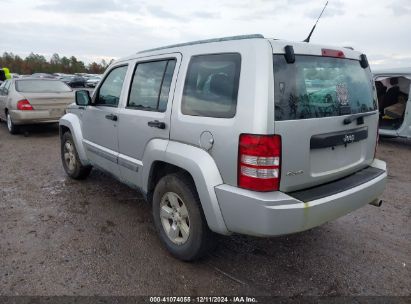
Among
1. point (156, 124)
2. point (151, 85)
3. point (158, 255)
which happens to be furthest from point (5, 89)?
point (158, 255)

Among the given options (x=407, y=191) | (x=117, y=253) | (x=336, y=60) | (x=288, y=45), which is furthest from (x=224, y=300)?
(x=407, y=191)

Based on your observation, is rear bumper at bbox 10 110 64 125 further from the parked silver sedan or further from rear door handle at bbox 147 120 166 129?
rear door handle at bbox 147 120 166 129

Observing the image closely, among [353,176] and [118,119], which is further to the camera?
[118,119]

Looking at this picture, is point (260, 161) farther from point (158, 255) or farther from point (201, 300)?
point (158, 255)

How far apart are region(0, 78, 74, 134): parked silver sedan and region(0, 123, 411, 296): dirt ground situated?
15.0 ft

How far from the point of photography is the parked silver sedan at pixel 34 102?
8.94m

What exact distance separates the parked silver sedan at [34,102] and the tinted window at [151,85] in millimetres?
6218

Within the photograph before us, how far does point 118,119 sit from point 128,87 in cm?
37

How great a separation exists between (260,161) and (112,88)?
244 centimetres

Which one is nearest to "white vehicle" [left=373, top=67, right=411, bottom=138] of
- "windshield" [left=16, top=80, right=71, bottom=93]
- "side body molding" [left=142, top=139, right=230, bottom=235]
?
"side body molding" [left=142, top=139, right=230, bottom=235]

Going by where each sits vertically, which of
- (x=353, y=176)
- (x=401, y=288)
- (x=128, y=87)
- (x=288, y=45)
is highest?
(x=288, y=45)

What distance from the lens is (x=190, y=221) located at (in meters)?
2.93

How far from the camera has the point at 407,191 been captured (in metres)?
5.22

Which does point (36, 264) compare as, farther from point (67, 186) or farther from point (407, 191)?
point (407, 191)
